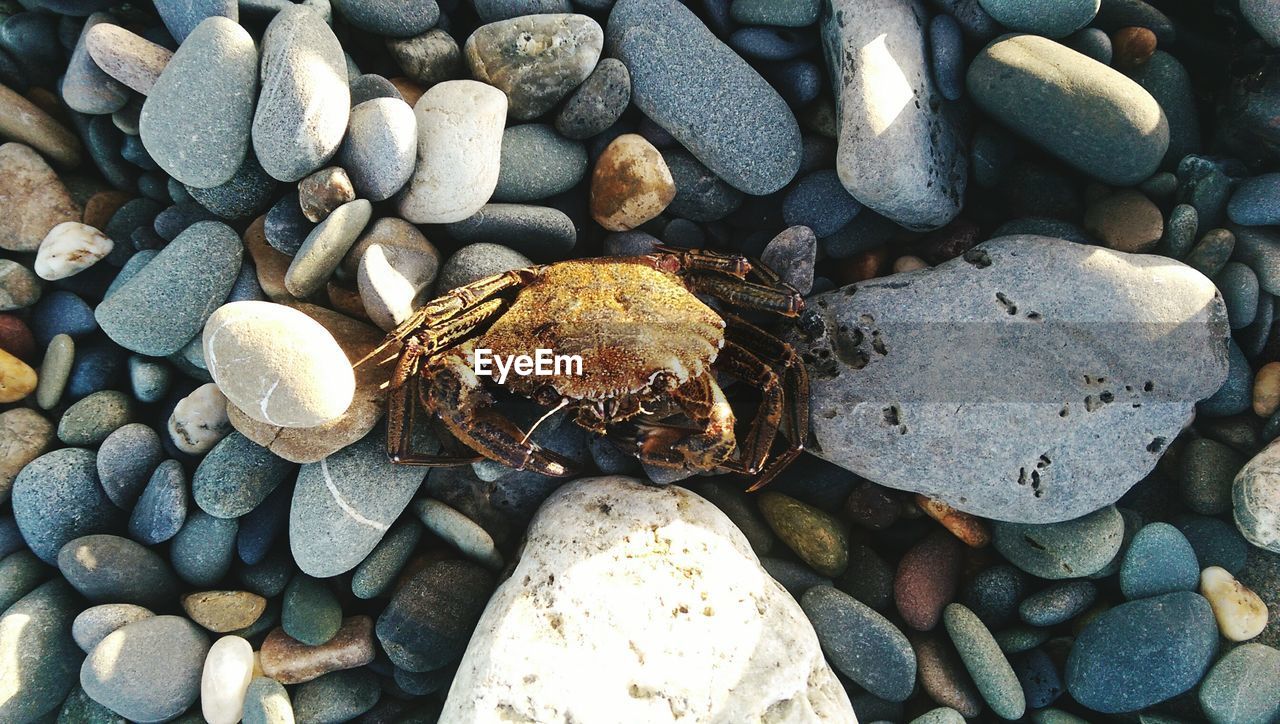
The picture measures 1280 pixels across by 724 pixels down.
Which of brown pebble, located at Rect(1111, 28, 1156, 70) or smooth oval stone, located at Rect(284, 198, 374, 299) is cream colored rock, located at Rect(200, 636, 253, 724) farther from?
brown pebble, located at Rect(1111, 28, 1156, 70)

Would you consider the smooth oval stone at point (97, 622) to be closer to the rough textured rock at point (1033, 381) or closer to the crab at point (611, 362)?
the crab at point (611, 362)

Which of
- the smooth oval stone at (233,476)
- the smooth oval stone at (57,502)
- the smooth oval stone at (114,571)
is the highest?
the smooth oval stone at (233,476)

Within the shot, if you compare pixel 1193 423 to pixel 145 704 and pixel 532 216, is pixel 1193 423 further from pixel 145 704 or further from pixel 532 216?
pixel 145 704

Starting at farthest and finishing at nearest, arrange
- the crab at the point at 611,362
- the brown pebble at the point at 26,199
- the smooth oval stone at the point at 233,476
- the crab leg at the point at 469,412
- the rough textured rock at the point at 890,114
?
the brown pebble at the point at 26,199
the rough textured rock at the point at 890,114
the smooth oval stone at the point at 233,476
the crab leg at the point at 469,412
the crab at the point at 611,362

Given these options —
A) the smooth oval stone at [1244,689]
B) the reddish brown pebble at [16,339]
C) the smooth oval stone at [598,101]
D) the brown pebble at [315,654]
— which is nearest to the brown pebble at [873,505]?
the smooth oval stone at [1244,689]

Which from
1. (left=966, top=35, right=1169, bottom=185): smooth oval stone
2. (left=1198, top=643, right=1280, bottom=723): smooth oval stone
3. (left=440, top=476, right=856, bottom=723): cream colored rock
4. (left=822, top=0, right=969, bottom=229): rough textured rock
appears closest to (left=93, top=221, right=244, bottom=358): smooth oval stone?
(left=440, top=476, right=856, bottom=723): cream colored rock

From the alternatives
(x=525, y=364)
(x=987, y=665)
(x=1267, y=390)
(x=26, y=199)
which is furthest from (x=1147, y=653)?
(x=26, y=199)
